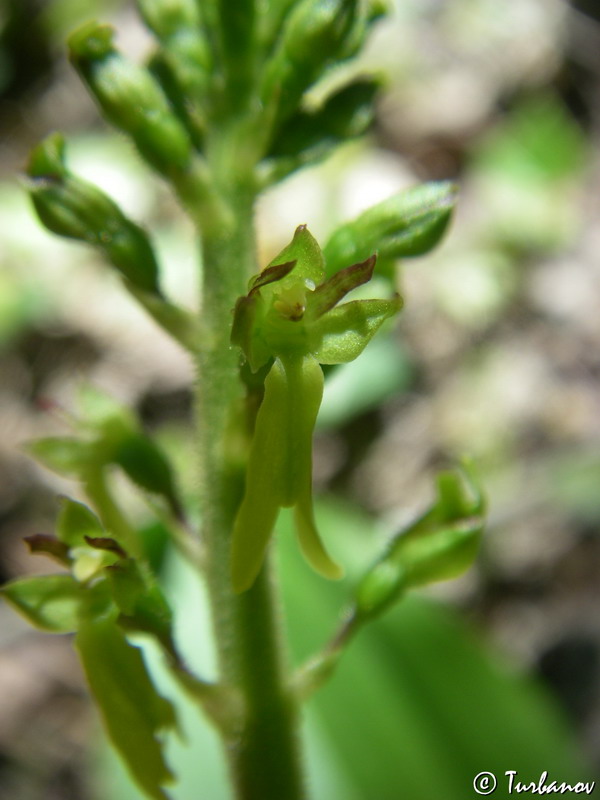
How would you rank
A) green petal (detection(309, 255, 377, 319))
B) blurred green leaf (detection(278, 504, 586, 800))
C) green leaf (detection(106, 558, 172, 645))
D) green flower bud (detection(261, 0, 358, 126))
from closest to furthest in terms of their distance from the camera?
green petal (detection(309, 255, 377, 319))
green leaf (detection(106, 558, 172, 645))
green flower bud (detection(261, 0, 358, 126))
blurred green leaf (detection(278, 504, 586, 800))

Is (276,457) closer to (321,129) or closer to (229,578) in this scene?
(229,578)

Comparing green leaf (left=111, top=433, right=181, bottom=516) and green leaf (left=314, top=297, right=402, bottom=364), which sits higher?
green leaf (left=111, top=433, right=181, bottom=516)

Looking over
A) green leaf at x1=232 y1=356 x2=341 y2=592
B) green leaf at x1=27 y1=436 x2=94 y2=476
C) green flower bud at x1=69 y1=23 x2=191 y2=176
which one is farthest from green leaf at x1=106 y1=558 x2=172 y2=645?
green flower bud at x1=69 y1=23 x2=191 y2=176

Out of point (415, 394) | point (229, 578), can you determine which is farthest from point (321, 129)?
point (415, 394)

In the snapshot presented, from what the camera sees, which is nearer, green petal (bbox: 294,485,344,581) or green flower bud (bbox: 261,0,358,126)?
green petal (bbox: 294,485,344,581)

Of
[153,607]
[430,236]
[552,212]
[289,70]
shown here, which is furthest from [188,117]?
[552,212]

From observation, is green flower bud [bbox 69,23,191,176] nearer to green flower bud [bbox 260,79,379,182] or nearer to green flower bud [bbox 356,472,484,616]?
green flower bud [bbox 260,79,379,182]

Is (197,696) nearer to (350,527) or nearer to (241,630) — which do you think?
(241,630)
